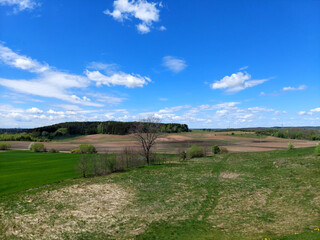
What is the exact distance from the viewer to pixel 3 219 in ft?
60.1

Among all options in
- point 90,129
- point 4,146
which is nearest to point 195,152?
point 4,146

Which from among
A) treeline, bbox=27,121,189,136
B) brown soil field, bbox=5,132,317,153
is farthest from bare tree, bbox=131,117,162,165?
treeline, bbox=27,121,189,136

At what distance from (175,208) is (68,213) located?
10.6m

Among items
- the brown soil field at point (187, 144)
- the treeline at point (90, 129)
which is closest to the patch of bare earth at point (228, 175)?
the brown soil field at point (187, 144)

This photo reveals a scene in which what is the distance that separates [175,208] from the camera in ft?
65.5

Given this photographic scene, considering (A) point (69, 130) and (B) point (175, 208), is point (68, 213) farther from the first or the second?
(A) point (69, 130)

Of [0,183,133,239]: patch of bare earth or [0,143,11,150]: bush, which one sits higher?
[0,143,11,150]: bush

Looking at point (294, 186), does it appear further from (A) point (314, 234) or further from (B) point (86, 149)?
(B) point (86, 149)

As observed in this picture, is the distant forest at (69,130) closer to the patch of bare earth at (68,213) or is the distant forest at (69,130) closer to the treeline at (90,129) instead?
the treeline at (90,129)

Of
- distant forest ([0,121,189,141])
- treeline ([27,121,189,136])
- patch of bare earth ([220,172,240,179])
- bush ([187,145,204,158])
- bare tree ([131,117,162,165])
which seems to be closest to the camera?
patch of bare earth ([220,172,240,179])

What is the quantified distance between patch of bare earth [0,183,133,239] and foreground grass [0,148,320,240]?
8cm

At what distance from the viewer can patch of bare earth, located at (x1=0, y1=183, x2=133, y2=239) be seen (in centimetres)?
1616

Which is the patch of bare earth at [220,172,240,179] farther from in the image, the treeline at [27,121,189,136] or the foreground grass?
the treeline at [27,121,189,136]

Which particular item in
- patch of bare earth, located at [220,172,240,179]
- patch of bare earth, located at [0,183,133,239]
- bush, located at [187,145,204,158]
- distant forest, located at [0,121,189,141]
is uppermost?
distant forest, located at [0,121,189,141]
